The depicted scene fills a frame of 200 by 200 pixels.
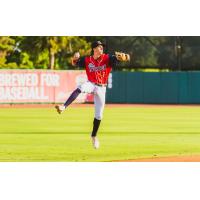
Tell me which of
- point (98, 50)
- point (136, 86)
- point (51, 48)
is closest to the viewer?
point (98, 50)

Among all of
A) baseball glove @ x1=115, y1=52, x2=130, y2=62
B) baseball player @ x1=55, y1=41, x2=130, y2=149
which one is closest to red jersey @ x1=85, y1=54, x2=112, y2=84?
baseball player @ x1=55, y1=41, x2=130, y2=149

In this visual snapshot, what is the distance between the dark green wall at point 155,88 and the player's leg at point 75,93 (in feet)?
108

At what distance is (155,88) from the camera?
45.5 metres

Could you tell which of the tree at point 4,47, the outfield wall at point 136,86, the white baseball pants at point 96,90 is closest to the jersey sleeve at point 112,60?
the white baseball pants at point 96,90

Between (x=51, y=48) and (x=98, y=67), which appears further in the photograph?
(x=51, y=48)

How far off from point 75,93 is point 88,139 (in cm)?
708

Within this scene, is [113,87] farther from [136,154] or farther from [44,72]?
[136,154]

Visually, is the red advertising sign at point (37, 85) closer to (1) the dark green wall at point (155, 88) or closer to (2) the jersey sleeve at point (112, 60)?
(1) the dark green wall at point (155, 88)

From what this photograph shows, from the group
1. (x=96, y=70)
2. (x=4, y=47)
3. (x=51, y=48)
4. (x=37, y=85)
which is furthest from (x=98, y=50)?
(x=4, y=47)

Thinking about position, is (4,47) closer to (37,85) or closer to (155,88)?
(37,85)

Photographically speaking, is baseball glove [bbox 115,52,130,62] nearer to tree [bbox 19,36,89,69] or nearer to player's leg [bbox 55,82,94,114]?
player's leg [bbox 55,82,94,114]

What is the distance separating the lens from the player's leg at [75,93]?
11.5 m

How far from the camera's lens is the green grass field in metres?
14.9

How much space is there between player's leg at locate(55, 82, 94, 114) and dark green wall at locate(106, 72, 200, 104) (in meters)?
33.0
